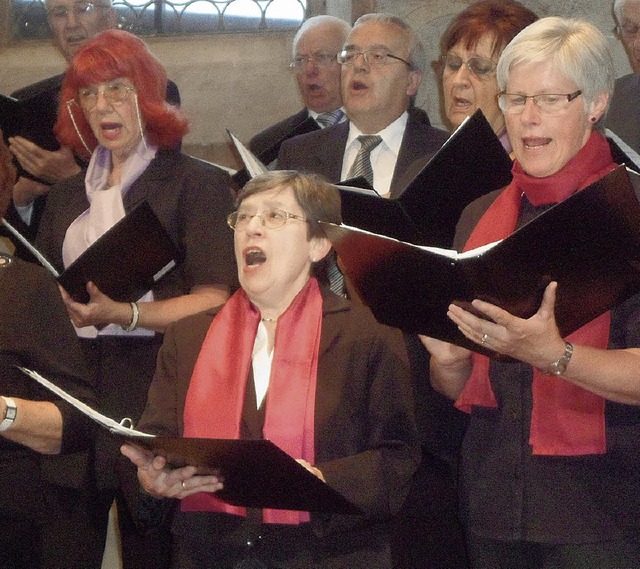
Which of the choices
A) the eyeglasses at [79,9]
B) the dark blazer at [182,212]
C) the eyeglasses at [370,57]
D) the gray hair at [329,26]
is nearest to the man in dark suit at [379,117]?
the eyeglasses at [370,57]

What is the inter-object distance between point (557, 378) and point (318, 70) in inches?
102

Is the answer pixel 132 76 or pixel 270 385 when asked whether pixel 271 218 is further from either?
pixel 132 76

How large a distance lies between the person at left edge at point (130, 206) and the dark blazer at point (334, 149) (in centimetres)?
31

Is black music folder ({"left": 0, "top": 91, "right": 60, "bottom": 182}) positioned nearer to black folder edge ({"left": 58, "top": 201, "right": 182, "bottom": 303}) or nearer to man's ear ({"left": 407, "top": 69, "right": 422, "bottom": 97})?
black folder edge ({"left": 58, "top": 201, "right": 182, "bottom": 303})

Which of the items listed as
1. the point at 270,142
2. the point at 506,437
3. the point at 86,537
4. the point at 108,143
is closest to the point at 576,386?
the point at 506,437

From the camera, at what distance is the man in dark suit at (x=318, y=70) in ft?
15.9

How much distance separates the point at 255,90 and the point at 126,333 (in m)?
2.76

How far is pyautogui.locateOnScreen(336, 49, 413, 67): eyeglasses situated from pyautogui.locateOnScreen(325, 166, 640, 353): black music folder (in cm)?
184

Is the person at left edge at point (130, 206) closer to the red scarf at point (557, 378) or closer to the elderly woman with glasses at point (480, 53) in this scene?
the elderly woman with glasses at point (480, 53)

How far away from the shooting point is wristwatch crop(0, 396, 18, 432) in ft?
9.15

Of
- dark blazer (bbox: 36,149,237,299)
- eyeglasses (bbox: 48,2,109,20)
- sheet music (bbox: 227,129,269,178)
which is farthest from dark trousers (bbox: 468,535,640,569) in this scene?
eyeglasses (bbox: 48,2,109,20)

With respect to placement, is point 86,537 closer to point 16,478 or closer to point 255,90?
point 16,478

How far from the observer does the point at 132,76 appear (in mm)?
3863

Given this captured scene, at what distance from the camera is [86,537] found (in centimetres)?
313
